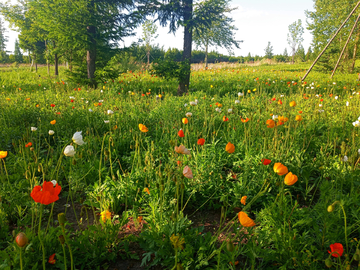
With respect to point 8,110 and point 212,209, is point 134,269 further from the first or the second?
point 8,110

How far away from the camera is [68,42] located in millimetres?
7488

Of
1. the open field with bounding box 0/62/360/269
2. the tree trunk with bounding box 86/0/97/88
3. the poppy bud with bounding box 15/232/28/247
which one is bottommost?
the open field with bounding box 0/62/360/269

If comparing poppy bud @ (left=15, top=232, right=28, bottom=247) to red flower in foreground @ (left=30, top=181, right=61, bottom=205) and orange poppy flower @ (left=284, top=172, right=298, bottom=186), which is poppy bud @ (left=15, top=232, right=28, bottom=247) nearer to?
red flower in foreground @ (left=30, top=181, right=61, bottom=205)

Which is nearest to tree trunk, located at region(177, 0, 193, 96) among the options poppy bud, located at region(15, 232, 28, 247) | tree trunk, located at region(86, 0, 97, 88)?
tree trunk, located at region(86, 0, 97, 88)

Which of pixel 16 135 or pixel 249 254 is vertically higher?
pixel 16 135

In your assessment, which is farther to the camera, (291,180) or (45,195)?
(291,180)

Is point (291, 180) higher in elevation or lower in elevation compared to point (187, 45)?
lower

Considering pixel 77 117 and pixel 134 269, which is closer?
pixel 134 269

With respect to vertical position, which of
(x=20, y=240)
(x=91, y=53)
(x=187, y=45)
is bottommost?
(x=20, y=240)

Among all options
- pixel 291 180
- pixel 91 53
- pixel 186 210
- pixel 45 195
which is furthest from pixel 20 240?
pixel 91 53

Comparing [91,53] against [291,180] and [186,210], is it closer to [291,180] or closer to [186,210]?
[186,210]

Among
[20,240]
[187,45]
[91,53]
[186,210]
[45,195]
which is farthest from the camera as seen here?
[91,53]

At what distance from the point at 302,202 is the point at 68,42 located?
8.19m

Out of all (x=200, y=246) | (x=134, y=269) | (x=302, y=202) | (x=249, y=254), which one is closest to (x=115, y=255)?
(x=134, y=269)
